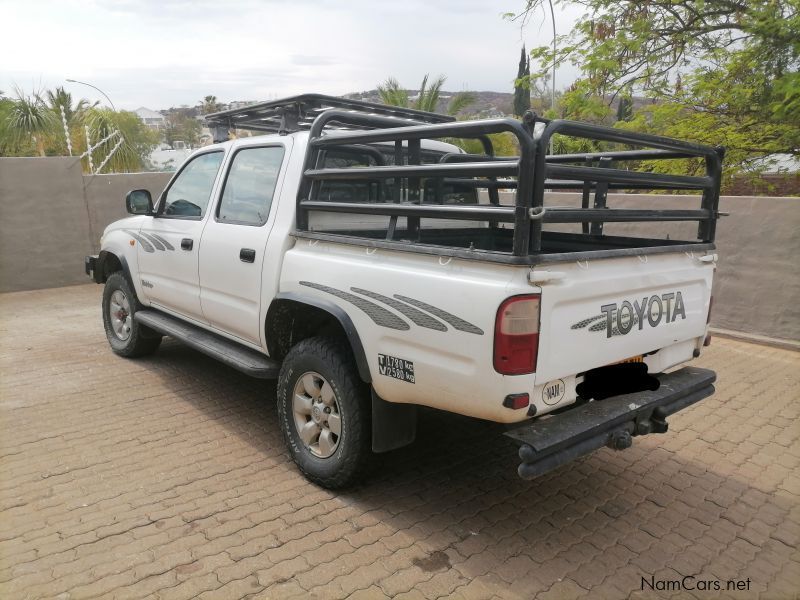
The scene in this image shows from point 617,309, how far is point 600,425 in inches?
21.8

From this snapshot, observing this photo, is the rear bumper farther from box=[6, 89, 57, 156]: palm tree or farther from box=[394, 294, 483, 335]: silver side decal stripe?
box=[6, 89, 57, 156]: palm tree

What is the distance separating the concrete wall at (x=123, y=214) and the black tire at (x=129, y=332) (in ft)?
15.9

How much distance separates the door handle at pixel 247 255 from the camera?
3.63 metres

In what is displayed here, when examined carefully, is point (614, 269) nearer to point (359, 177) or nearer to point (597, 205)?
point (597, 205)

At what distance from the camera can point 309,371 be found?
3.26m

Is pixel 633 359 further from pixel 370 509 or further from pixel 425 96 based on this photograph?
pixel 425 96

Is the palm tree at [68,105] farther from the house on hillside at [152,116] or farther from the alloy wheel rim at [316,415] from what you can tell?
the house on hillside at [152,116]

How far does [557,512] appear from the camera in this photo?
3.12m

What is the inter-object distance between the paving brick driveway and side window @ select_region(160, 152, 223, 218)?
1510 mm

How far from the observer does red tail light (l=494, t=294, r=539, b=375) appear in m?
2.32

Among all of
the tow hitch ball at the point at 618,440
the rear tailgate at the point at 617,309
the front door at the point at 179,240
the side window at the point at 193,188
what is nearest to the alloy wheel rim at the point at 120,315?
the front door at the point at 179,240

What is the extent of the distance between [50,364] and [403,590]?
458cm

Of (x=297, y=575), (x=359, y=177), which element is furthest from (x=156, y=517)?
(x=359, y=177)

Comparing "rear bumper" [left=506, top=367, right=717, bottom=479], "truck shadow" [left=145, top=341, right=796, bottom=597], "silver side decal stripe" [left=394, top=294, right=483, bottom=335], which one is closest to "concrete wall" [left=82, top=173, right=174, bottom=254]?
"truck shadow" [left=145, top=341, right=796, bottom=597]
